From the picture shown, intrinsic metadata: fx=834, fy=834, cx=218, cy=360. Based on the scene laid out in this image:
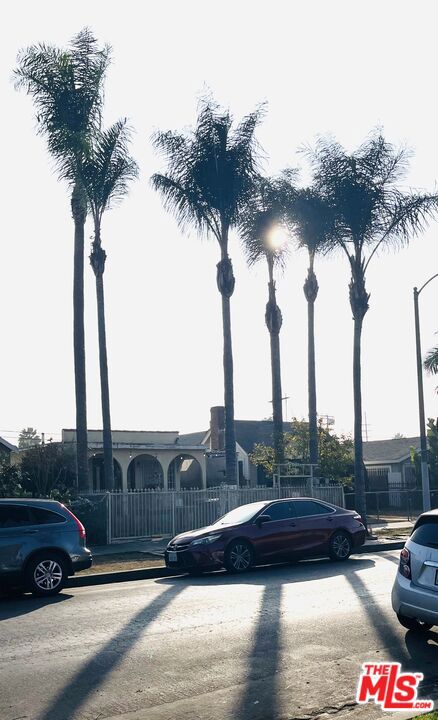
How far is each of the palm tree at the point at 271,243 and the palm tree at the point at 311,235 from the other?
3.47 feet

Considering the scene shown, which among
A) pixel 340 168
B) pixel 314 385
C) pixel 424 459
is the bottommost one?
pixel 424 459

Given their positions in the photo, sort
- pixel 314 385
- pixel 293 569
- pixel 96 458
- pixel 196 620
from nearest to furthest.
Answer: pixel 196 620 < pixel 293 569 < pixel 314 385 < pixel 96 458

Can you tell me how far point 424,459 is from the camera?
26703mm

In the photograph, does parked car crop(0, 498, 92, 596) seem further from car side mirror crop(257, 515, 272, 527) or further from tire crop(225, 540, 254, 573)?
car side mirror crop(257, 515, 272, 527)

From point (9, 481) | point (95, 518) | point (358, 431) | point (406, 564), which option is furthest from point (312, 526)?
point (9, 481)

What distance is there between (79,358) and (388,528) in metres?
11.8

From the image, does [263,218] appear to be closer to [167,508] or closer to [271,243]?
[271,243]

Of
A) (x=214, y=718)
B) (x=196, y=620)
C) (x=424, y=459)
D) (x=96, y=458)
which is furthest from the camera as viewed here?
(x=96, y=458)

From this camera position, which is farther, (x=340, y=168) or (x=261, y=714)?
(x=340, y=168)

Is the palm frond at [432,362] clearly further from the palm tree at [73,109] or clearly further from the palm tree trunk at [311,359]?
the palm tree at [73,109]

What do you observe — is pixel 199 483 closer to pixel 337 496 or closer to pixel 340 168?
pixel 337 496

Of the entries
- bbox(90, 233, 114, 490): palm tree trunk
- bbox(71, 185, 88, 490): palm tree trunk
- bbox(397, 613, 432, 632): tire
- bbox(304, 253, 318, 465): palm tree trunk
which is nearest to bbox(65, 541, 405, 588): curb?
bbox(397, 613, 432, 632): tire

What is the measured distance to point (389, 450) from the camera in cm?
5231

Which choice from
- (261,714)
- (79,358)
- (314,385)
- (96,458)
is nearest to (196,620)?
(261,714)
